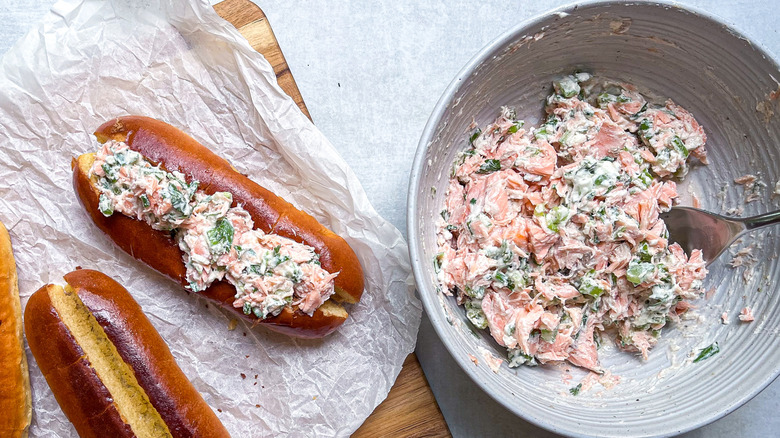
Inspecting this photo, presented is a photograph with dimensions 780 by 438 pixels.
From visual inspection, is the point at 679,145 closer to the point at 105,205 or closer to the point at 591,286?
→ the point at 591,286

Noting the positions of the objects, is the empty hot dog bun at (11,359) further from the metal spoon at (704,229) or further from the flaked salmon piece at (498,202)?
the metal spoon at (704,229)

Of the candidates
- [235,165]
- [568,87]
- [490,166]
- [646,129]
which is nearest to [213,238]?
[235,165]

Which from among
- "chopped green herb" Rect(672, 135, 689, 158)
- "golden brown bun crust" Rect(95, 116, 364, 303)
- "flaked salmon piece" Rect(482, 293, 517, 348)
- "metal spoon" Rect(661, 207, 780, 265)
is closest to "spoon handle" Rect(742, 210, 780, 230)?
"metal spoon" Rect(661, 207, 780, 265)

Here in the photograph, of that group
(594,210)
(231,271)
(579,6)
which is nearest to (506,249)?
(594,210)

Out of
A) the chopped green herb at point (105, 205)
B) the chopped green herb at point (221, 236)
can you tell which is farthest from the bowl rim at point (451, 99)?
the chopped green herb at point (105, 205)

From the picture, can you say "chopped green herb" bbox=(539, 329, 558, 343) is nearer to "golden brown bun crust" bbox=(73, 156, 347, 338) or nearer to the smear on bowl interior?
the smear on bowl interior

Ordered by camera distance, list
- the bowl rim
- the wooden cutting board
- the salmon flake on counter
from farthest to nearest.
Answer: the wooden cutting board → the salmon flake on counter → the bowl rim
